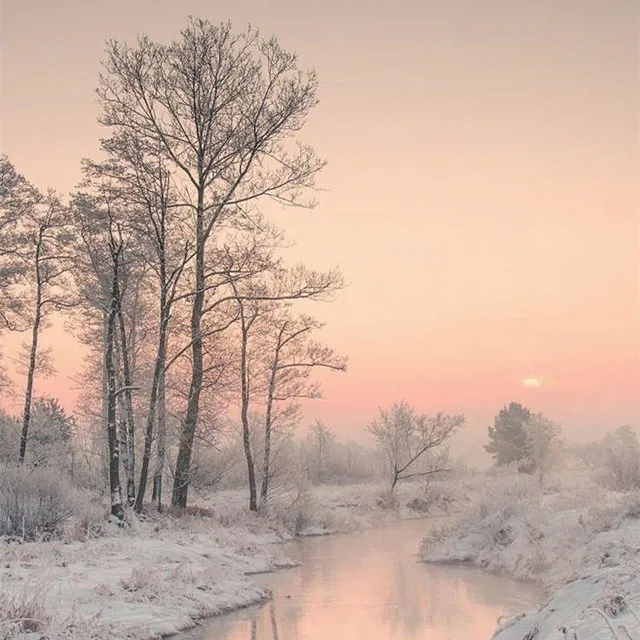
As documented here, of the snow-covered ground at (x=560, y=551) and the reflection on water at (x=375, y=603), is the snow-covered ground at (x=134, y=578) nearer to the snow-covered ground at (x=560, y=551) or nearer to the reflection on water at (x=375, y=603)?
the reflection on water at (x=375, y=603)

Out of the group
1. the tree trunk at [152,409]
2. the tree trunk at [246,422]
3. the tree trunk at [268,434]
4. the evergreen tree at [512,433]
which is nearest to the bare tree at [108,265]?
the tree trunk at [152,409]

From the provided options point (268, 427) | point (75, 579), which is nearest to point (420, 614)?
point (75, 579)

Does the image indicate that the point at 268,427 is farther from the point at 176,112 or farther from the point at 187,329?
the point at 176,112

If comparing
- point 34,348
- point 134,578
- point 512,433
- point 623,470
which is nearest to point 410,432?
point 512,433

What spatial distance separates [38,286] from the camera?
22.7m

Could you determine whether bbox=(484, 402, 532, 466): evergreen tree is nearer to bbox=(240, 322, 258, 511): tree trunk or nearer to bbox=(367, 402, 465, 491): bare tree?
bbox=(367, 402, 465, 491): bare tree

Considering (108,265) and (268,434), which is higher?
(108,265)

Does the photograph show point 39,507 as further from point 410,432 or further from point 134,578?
point 410,432

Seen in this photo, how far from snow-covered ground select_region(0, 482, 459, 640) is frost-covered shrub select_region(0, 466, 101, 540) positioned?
73cm

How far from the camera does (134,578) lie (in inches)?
349

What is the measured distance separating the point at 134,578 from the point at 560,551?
29.8ft

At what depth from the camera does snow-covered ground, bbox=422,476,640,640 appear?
5.14 meters

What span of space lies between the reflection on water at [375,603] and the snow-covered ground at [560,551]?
0.91 m

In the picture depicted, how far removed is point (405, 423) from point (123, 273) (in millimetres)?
31616
